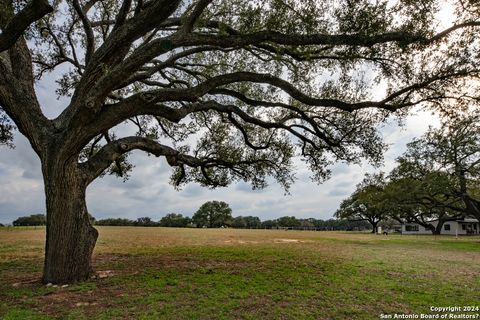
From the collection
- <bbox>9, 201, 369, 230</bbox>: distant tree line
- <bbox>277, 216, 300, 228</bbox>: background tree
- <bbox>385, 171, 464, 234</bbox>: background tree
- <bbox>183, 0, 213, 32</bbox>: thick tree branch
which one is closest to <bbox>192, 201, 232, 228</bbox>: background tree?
<bbox>9, 201, 369, 230</bbox>: distant tree line

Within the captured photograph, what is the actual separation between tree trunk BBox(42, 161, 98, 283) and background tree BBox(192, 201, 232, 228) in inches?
3776

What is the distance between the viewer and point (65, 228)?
8039mm

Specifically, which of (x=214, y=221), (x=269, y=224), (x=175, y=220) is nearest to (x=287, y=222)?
(x=269, y=224)

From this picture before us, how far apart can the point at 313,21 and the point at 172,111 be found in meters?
4.15

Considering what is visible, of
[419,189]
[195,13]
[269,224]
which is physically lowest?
[269,224]

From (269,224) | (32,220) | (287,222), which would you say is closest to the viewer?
(32,220)

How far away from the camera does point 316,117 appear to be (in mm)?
12383

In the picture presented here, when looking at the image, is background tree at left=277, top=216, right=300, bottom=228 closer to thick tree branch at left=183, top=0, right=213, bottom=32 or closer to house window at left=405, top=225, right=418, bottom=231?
house window at left=405, top=225, right=418, bottom=231

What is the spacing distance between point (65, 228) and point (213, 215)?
9828cm

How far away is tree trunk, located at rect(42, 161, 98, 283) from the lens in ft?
26.2

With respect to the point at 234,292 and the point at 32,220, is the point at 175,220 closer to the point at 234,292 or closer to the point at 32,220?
the point at 32,220

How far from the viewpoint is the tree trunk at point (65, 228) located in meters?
7.98

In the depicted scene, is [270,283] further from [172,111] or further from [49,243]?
[49,243]

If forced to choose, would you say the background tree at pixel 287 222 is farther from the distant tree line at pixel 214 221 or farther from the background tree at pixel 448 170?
the background tree at pixel 448 170
